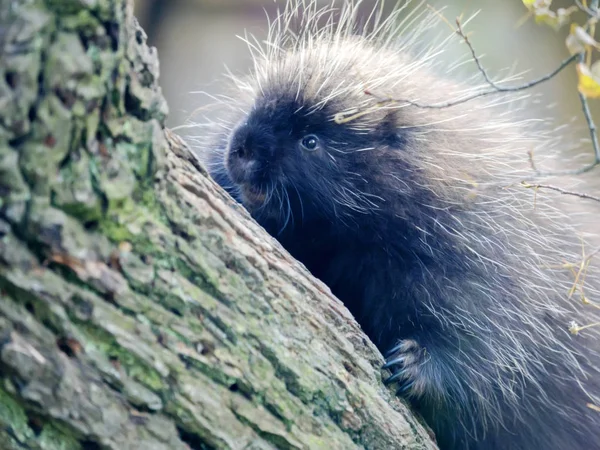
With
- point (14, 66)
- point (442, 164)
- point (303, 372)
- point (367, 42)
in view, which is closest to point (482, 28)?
point (367, 42)

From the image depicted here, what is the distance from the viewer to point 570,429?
9.32 ft

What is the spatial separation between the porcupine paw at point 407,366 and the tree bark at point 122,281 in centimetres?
47

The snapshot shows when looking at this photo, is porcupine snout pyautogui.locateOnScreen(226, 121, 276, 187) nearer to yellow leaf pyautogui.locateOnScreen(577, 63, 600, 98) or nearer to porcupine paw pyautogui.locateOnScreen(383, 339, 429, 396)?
porcupine paw pyautogui.locateOnScreen(383, 339, 429, 396)

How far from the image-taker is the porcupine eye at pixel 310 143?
275cm

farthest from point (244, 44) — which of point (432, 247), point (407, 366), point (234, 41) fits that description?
point (407, 366)

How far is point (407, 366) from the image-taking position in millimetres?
2447

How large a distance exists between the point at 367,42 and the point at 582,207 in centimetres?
137

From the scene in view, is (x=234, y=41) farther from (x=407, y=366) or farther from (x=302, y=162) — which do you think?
(x=407, y=366)

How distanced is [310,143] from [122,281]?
4.56 ft

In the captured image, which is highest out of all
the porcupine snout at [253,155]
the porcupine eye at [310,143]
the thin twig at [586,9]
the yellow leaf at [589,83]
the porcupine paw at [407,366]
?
the thin twig at [586,9]

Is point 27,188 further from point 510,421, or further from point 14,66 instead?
point 510,421

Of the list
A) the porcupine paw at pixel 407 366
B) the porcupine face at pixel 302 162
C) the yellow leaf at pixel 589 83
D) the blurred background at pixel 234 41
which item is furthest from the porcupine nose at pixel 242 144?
the blurred background at pixel 234 41

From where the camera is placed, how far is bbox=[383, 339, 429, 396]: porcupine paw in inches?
92.3

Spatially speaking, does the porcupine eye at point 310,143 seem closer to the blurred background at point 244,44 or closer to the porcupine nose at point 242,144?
the porcupine nose at point 242,144
